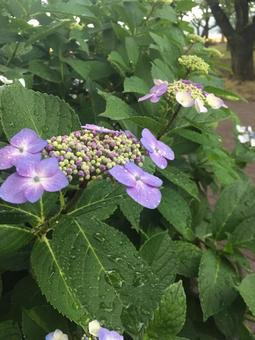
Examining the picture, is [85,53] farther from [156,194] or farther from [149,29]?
[156,194]

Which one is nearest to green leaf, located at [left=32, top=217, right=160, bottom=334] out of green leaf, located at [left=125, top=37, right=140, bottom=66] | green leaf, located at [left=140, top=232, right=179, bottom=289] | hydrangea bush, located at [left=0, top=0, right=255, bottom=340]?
hydrangea bush, located at [left=0, top=0, right=255, bottom=340]

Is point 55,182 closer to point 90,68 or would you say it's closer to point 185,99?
point 185,99

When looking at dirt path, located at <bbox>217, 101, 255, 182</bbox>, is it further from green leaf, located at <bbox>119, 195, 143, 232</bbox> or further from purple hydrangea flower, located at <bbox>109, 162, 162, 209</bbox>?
purple hydrangea flower, located at <bbox>109, 162, 162, 209</bbox>

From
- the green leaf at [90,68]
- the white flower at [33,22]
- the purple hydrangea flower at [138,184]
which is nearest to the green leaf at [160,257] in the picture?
the purple hydrangea flower at [138,184]

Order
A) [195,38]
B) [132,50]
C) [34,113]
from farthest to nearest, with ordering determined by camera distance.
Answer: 1. [195,38]
2. [132,50]
3. [34,113]

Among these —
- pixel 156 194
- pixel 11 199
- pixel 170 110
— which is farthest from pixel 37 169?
pixel 170 110

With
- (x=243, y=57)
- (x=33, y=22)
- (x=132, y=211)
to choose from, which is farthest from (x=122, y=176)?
(x=243, y=57)
